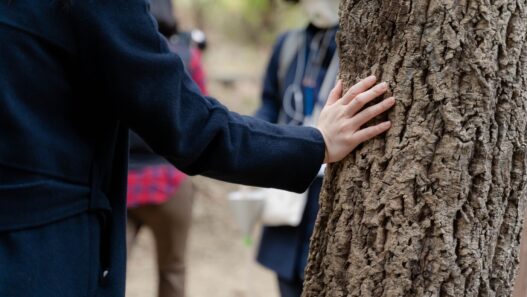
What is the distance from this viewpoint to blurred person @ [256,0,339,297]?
3.37 meters

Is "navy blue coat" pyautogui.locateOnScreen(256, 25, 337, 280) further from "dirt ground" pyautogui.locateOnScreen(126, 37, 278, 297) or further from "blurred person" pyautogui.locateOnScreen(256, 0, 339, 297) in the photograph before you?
"dirt ground" pyautogui.locateOnScreen(126, 37, 278, 297)

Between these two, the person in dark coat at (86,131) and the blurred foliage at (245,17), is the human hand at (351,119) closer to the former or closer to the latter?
the person in dark coat at (86,131)

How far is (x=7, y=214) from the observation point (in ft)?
5.31

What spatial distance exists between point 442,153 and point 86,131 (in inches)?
30.1

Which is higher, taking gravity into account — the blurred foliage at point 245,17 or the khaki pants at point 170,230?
the blurred foliage at point 245,17

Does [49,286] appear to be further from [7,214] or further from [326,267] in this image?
[326,267]

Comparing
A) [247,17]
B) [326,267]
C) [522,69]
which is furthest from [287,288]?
[247,17]

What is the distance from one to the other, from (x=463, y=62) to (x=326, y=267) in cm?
58

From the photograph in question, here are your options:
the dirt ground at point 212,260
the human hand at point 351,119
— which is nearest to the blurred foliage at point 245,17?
the dirt ground at point 212,260

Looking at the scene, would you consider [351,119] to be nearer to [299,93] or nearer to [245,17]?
[299,93]

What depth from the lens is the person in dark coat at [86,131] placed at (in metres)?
1.60

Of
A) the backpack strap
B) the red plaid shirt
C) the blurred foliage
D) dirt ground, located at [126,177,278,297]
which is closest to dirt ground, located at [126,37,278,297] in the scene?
dirt ground, located at [126,177,278,297]

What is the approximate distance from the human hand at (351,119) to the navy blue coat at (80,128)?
0.62ft

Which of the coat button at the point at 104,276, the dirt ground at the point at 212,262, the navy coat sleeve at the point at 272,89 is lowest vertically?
the coat button at the point at 104,276
